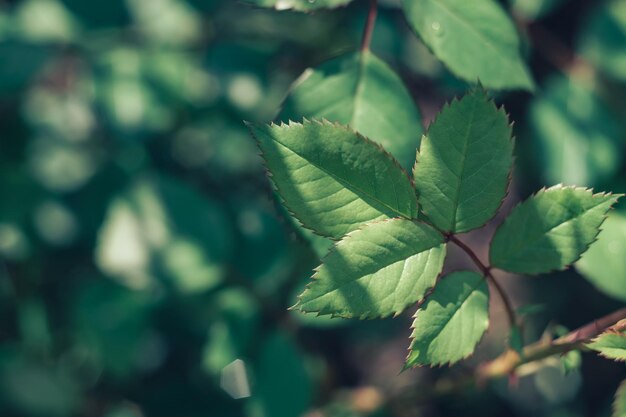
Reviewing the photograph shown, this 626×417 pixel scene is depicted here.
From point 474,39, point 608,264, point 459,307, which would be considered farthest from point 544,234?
point 608,264

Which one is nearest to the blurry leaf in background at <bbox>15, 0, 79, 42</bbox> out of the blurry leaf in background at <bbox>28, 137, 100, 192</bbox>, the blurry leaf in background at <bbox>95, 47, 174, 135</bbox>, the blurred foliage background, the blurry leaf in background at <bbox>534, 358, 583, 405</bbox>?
the blurred foliage background

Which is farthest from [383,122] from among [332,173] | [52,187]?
[52,187]

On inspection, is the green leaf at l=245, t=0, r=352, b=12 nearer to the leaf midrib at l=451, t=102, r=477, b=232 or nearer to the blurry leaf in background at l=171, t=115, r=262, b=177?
the leaf midrib at l=451, t=102, r=477, b=232

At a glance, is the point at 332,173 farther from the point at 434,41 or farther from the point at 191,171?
the point at 191,171

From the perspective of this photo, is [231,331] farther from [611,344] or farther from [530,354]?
[611,344]

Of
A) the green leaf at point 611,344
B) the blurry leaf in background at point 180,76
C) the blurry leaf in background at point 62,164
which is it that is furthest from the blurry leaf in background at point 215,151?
the green leaf at point 611,344

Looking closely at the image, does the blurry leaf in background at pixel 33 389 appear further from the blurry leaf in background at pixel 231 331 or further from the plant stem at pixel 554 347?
the plant stem at pixel 554 347

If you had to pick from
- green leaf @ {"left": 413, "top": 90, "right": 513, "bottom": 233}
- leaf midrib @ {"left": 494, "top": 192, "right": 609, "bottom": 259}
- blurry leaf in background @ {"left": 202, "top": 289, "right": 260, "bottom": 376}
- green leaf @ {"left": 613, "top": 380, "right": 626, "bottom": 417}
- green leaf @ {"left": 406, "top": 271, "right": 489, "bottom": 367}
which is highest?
green leaf @ {"left": 413, "top": 90, "right": 513, "bottom": 233}
